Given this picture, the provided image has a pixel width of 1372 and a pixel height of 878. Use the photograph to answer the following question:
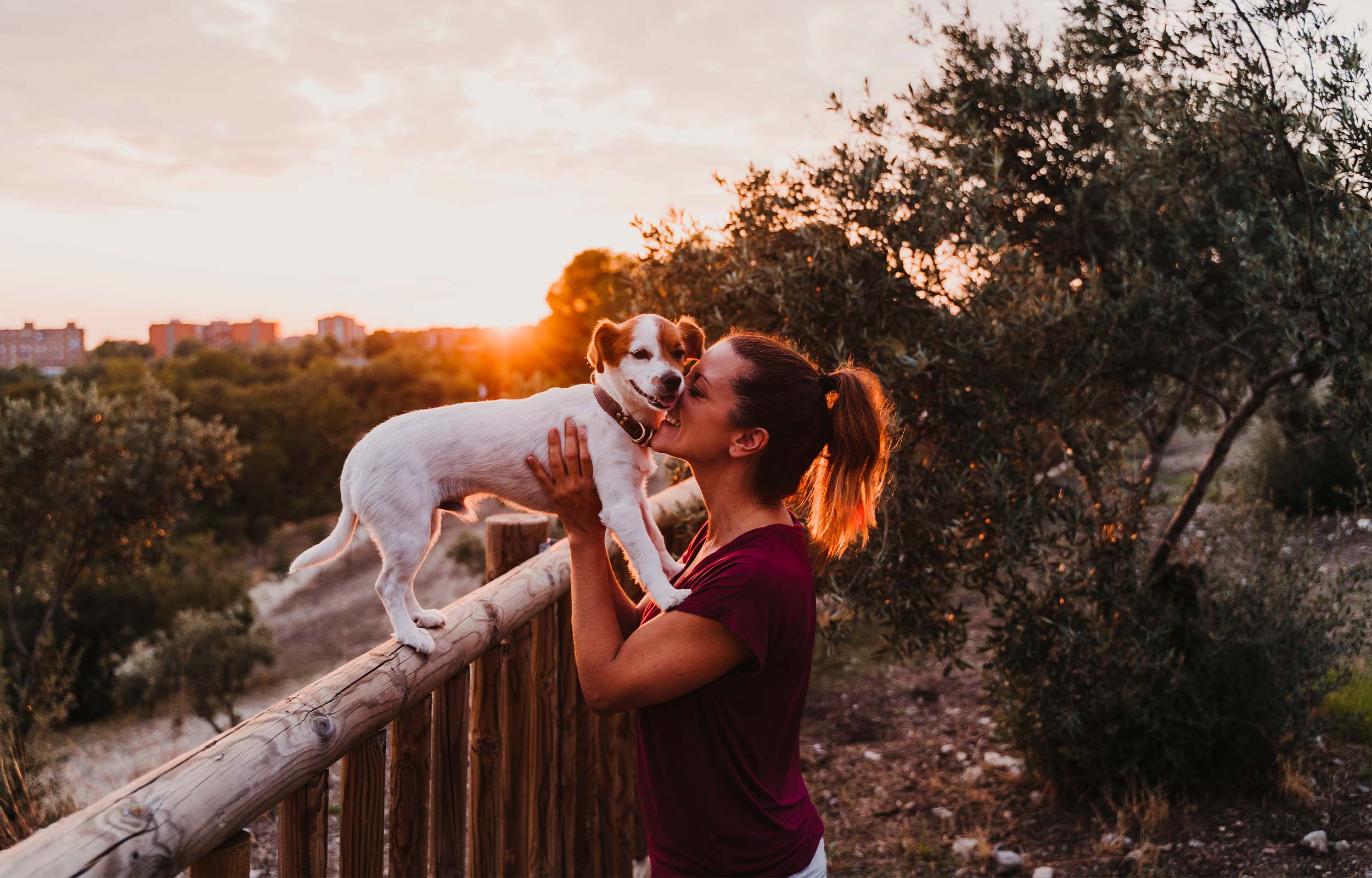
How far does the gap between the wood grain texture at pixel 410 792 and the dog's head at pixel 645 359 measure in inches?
34.2

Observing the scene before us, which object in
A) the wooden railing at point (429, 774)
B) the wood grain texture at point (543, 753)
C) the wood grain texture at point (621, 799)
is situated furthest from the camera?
the wood grain texture at point (621, 799)

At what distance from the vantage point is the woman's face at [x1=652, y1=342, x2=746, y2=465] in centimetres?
194

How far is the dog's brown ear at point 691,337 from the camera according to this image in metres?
Result: 2.39

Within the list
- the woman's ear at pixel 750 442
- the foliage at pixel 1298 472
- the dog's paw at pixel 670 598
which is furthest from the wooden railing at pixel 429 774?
the foliage at pixel 1298 472

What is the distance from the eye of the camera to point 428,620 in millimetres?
1969

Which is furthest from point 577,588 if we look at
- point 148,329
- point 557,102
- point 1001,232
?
point 148,329

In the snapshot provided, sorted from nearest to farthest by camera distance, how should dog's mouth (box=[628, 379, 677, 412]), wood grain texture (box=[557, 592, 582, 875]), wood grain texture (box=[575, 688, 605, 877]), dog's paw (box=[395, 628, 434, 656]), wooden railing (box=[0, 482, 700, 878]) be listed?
wooden railing (box=[0, 482, 700, 878])
dog's paw (box=[395, 628, 434, 656])
dog's mouth (box=[628, 379, 677, 412])
wood grain texture (box=[557, 592, 582, 875])
wood grain texture (box=[575, 688, 605, 877])

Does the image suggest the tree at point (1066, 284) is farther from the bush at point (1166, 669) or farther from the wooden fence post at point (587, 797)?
the wooden fence post at point (587, 797)

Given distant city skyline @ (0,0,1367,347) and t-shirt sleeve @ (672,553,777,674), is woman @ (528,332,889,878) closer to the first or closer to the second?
t-shirt sleeve @ (672,553,777,674)

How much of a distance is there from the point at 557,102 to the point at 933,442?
410 centimetres

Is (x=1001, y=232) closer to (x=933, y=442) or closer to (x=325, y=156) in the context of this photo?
(x=933, y=442)

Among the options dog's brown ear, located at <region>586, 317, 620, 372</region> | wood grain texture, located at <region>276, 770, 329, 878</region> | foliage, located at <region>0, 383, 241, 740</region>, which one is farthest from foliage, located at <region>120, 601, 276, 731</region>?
wood grain texture, located at <region>276, 770, 329, 878</region>

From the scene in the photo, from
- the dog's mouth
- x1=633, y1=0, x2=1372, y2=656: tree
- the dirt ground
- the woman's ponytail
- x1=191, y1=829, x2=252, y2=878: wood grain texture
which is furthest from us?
the dirt ground

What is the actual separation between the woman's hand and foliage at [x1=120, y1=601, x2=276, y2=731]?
13.9m
